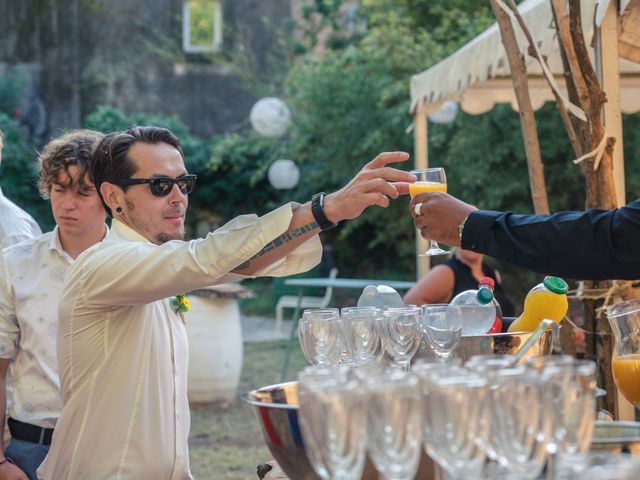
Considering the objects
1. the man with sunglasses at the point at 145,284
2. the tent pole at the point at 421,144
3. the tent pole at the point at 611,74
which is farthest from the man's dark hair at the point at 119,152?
the tent pole at the point at 421,144

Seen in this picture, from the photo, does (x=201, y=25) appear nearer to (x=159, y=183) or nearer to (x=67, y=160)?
(x=67, y=160)

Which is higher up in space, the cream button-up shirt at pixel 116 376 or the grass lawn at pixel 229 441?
the cream button-up shirt at pixel 116 376

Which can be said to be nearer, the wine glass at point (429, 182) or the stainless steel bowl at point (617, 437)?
the stainless steel bowl at point (617, 437)

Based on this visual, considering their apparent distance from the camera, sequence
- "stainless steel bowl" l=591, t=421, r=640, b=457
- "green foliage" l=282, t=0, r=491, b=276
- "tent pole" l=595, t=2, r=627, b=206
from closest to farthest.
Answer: "stainless steel bowl" l=591, t=421, r=640, b=457, "tent pole" l=595, t=2, r=627, b=206, "green foliage" l=282, t=0, r=491, b=276

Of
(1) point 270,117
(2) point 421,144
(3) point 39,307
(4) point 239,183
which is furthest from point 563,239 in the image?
(4) point 239,183

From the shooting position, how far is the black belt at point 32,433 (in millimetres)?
3490

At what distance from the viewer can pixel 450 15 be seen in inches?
603

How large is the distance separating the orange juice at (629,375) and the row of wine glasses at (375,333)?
458 millimetres

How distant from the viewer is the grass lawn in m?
6.80

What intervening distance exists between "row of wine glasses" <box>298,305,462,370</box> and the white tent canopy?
2.18 meters

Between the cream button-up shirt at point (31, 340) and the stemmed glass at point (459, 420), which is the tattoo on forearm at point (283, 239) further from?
the cream button-up shirt at point (31, 340)

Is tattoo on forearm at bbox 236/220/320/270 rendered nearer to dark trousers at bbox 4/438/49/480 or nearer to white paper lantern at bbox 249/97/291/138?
dark trousers at bbox 4/438/49/480

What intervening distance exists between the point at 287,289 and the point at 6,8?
1099cm

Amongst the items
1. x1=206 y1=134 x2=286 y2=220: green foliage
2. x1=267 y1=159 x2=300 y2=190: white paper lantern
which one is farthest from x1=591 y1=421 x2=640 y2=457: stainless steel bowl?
x1=206 y1=134 x2=286 y2=220: green foliage
